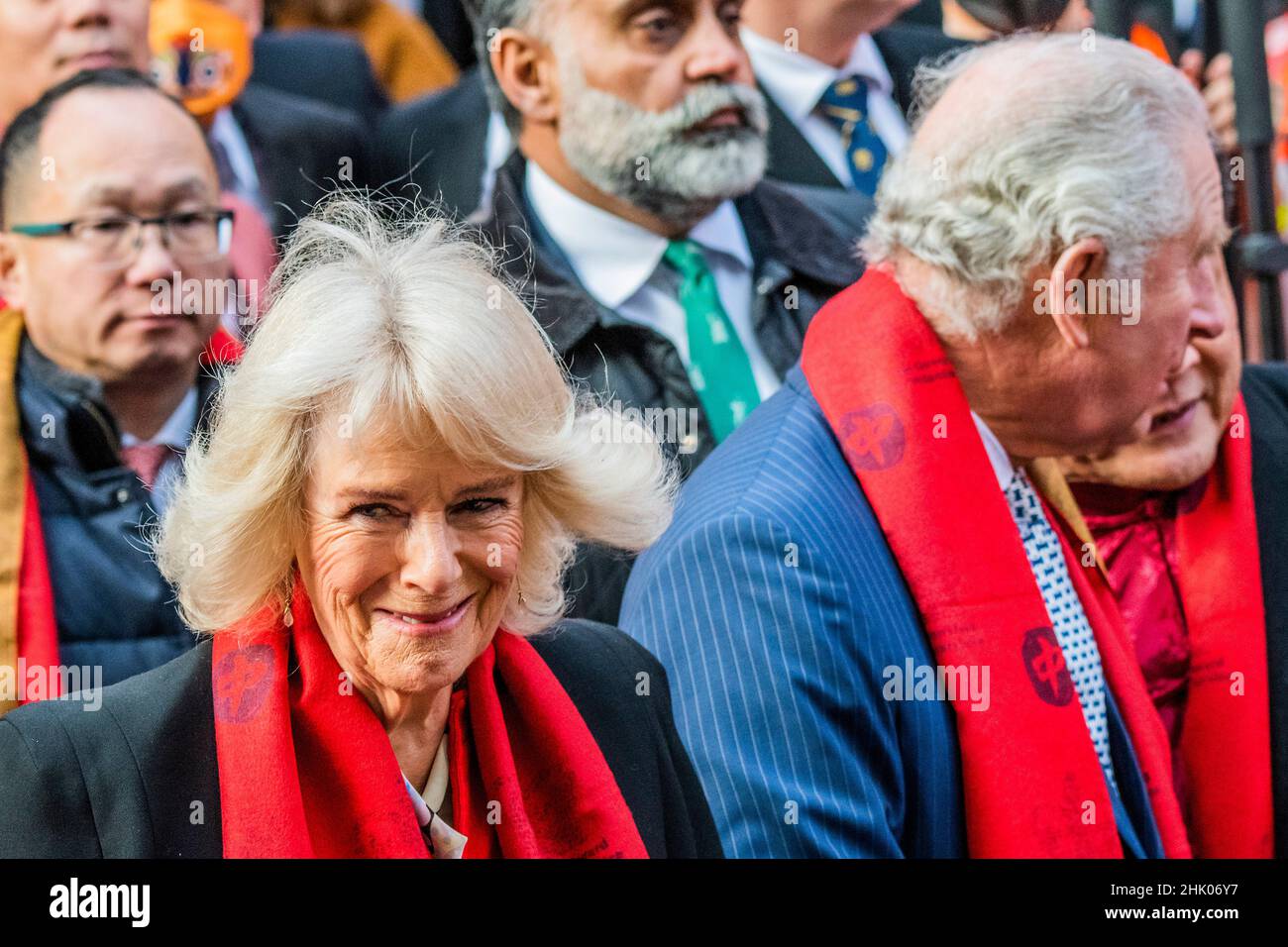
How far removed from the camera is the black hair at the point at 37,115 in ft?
9.48

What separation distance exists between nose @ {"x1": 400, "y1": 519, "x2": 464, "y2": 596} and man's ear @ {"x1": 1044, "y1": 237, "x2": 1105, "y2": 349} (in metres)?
1.10

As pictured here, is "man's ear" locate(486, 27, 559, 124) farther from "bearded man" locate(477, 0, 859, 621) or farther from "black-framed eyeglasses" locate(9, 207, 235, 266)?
"black-framed eyeglasses" locate(9, 207, 235, 266)

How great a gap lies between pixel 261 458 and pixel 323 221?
1.33 feet

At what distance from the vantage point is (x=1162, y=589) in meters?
2.98

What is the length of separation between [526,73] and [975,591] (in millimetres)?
1373

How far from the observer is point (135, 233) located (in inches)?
111

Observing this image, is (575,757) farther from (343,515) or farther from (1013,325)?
(1013,325)

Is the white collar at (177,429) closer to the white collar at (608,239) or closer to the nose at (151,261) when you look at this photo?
the nose at (151,261)

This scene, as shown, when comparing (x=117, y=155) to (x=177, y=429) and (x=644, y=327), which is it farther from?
(x=644, y=327)

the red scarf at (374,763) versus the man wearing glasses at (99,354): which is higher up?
the man wearing glasses at (99,354)

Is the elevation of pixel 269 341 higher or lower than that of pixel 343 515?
higher

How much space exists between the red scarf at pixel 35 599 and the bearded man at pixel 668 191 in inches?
30.0

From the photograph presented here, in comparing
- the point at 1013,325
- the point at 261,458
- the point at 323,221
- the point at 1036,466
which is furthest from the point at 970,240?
the point at 261,458

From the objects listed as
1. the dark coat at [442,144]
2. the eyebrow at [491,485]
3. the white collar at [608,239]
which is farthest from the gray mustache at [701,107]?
the eyebrow at [491,485]
